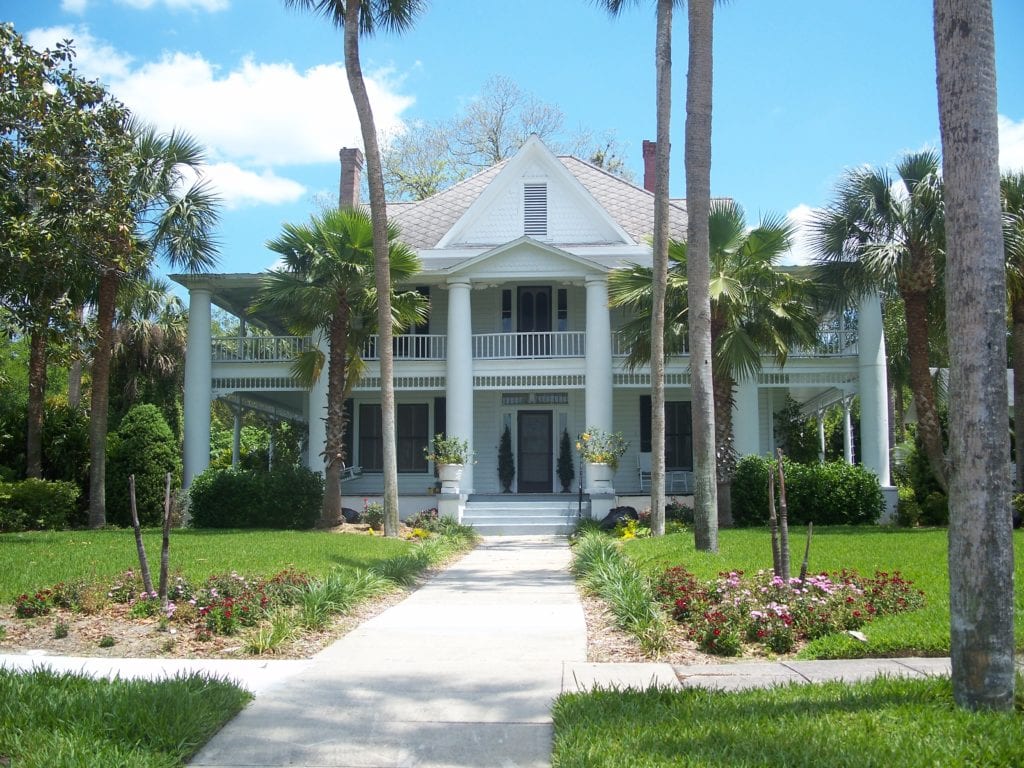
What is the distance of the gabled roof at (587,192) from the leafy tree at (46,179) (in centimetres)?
1034

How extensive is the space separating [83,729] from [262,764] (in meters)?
0.97

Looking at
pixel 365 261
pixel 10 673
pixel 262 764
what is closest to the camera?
pixel 262 764

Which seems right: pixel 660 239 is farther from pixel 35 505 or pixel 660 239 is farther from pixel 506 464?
pixel 35 505

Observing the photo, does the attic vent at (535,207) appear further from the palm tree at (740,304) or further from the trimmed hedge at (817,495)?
the trimmed hedge at (817,495)

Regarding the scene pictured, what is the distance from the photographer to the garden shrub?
786 inches

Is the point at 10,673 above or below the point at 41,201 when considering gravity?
below

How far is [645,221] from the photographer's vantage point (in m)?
25.7

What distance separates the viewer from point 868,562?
39.5ft

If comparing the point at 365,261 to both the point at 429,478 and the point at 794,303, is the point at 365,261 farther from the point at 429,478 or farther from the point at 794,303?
the point at 794,303

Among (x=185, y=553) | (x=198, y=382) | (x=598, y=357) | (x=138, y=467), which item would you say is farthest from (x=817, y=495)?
(x=138, y=467)

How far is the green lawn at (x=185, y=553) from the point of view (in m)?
11.2

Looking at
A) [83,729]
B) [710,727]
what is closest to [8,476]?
[83,729]

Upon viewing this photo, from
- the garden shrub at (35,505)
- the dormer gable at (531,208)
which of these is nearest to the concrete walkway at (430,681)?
the garden shrub at (35,505)

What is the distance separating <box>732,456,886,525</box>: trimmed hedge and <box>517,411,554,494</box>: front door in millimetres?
5989
